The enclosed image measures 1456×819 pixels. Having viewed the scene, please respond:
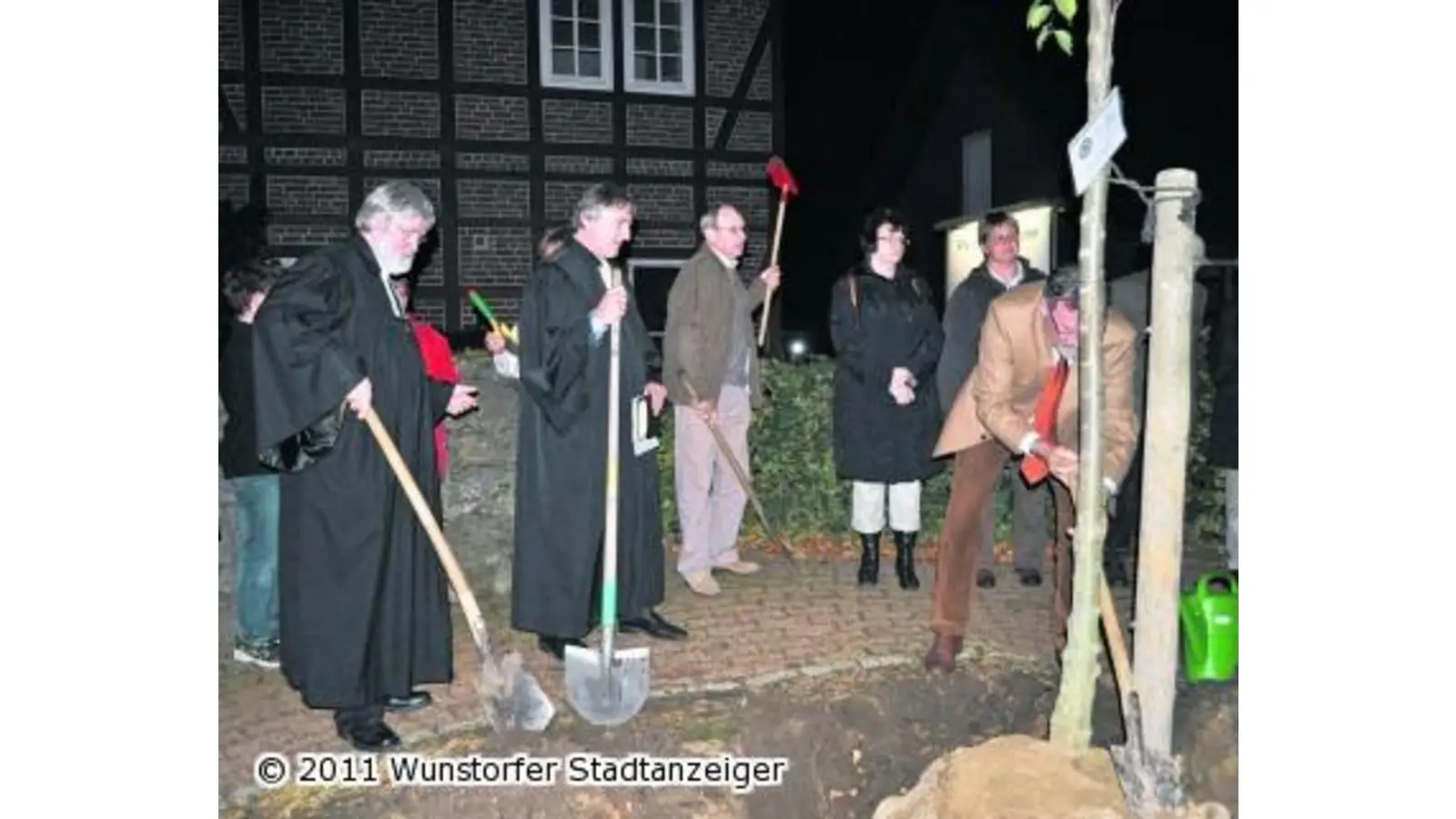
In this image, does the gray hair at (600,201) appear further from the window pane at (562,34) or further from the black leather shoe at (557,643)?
the window pane at (562,34)

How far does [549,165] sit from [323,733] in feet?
13.1

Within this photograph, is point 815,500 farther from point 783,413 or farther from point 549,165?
point 549,165

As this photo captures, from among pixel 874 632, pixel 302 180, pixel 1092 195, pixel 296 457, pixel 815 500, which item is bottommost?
pixel 874 632

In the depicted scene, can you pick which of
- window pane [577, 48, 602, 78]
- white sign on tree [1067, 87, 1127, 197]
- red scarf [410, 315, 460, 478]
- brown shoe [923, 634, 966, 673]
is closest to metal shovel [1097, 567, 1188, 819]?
brown shoe [923, 634, 966, 673]

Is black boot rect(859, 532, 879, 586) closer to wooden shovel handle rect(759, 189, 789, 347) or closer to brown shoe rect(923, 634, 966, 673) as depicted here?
brown shoe rect(923, 634, 966, 673)

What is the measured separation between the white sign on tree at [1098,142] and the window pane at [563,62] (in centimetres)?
436

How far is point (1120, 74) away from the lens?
4746mm

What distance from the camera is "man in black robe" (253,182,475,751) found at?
3914 millimetres

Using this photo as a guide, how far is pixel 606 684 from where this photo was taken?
167 inches

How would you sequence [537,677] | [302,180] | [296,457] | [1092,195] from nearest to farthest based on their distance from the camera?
1. [1092,195]
2. [296,457]
3. [537,677]
4. [302,180]

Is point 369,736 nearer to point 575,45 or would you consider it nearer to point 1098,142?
point 1098,142

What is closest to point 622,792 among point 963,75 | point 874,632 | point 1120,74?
point 874,632

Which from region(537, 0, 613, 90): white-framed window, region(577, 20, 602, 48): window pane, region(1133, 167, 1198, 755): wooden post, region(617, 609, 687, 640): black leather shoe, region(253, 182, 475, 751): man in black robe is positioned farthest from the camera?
region(577, 20, 602, 48): window pane

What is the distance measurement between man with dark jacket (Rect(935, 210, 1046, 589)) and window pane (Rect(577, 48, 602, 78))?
2.76m
